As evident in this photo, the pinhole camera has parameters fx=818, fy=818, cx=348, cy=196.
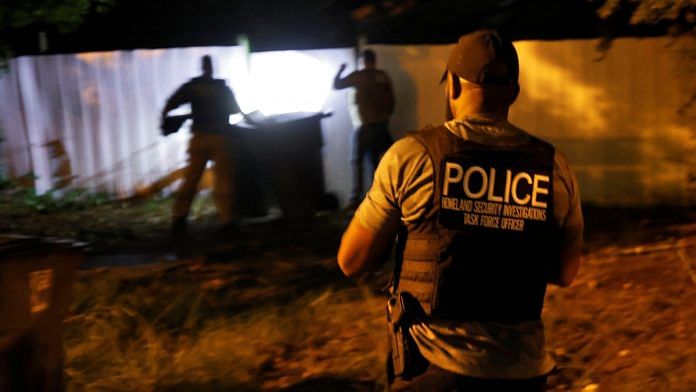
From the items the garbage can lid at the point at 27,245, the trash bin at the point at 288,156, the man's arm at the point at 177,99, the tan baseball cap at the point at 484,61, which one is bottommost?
the trash bin at the point at 288,156

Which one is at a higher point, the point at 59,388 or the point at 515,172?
the point at 515,172

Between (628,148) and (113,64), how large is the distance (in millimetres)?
6475

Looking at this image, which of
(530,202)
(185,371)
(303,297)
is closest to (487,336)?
(530,202)

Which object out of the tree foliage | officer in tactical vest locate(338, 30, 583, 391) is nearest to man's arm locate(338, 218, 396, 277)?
officer in tactical vest locate(338, 30, 583, 391)

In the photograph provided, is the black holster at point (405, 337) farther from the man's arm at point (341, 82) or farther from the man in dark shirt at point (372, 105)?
the man's arm at point (341, 82)

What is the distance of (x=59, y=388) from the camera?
3961mm

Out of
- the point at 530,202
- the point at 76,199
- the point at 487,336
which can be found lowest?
the point at 76,199

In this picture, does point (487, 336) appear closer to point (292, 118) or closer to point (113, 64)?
point (292, 118)

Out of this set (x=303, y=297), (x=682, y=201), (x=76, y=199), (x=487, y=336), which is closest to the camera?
(x=487, y=336)

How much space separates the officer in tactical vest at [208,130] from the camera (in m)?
7.90

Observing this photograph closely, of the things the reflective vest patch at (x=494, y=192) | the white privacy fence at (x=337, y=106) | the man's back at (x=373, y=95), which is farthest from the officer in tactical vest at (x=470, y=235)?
the man's back at (x=373, y=95)

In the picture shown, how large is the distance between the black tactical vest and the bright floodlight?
7.53 meters

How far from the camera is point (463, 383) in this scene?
2.19 meters

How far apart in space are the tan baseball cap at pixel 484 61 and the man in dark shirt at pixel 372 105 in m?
6.30
